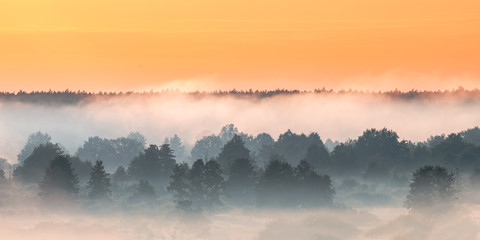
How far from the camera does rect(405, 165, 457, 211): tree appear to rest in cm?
13512

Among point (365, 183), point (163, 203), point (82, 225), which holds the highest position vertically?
point (365, 183)

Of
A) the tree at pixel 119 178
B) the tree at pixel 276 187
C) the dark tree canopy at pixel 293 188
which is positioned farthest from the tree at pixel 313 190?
the tree at pixel 119 178

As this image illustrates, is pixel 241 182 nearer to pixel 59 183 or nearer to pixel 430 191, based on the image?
pixel 59 183

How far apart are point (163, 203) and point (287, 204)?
2196cm

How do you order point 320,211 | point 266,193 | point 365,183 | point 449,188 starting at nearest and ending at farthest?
point 449,188 < point 320,211 < point 266,193 < point 365,183

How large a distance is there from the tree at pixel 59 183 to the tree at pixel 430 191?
58414mm

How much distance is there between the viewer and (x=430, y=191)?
138000 mm

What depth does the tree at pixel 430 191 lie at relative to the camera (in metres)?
135

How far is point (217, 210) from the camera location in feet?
526

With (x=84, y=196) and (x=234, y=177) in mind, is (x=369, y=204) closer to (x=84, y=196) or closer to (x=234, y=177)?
(x=234, y=177)

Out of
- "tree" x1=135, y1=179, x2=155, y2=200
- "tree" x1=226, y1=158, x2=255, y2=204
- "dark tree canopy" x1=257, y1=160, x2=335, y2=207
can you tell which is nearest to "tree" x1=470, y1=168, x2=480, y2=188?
"dark tree canopy" x1=257, y1=160, x2=335, y2=207

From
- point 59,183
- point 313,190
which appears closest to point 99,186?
point 59,183

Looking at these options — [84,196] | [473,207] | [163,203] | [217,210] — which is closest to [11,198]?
[84,196]

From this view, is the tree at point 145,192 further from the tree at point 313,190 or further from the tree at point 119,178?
the tree at point 313,190
